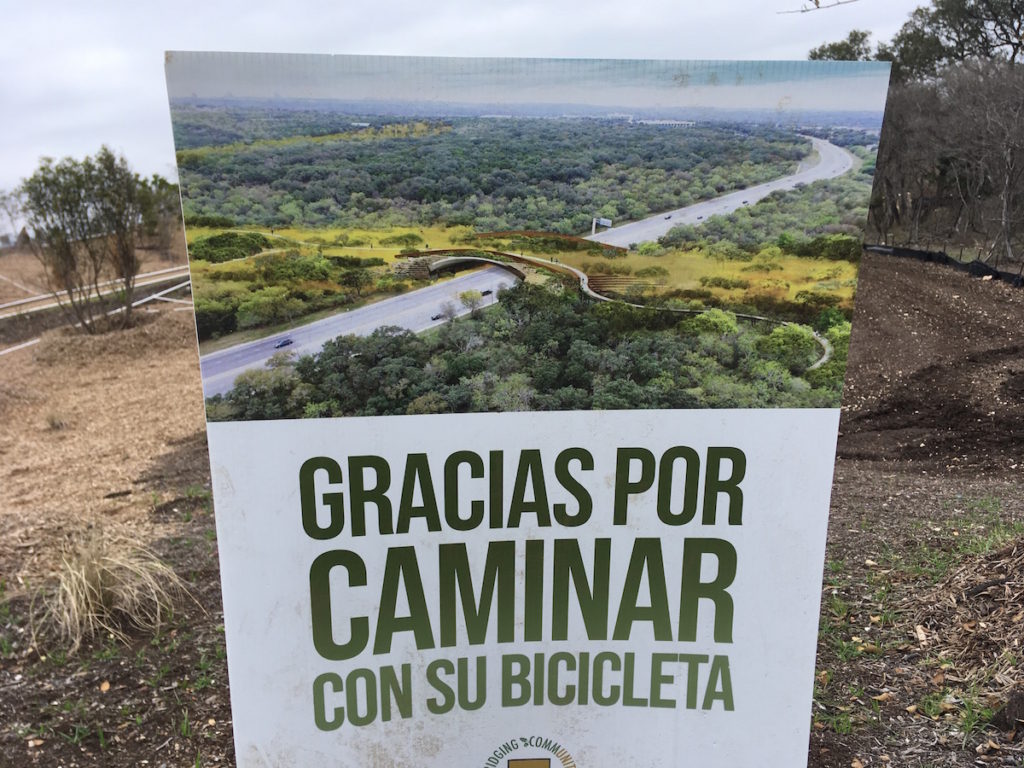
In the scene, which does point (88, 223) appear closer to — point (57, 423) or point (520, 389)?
point (57, 423)

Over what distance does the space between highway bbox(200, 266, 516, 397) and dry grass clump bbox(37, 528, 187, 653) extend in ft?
9.38

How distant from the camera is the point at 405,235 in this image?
2.34 m

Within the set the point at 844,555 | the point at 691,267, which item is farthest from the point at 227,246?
the point at 844,555

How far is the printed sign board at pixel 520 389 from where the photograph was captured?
2.25 meters

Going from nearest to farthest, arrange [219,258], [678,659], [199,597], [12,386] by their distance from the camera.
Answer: [219,258] → [678,659] → [199,597] → [12,386]

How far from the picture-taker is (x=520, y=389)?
8.01 feet

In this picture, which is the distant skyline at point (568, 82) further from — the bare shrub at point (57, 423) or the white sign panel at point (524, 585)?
the bare shrub at point (57, 423)

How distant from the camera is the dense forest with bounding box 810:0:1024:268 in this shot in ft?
45.4

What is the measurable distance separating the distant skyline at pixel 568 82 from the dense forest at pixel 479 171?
7cm

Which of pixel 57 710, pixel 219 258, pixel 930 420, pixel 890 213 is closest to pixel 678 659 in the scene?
pixel 219 258

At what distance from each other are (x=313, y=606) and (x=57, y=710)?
2411 millimetres

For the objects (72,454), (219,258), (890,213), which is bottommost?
(72,454)

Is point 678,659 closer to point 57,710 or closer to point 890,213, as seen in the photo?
point 57,710

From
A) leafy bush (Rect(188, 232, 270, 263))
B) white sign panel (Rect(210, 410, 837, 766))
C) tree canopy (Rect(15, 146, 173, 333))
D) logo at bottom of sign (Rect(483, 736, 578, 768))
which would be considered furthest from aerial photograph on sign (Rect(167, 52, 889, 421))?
tree canopy (Rect(15, 146, 173, 333))
